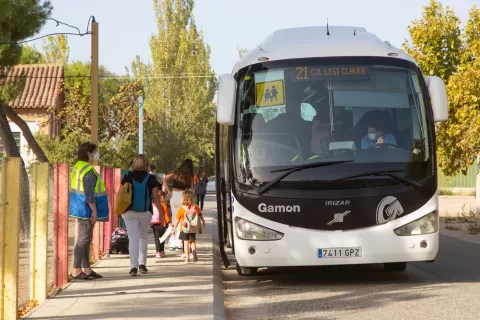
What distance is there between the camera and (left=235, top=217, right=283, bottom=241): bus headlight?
42.3 feet

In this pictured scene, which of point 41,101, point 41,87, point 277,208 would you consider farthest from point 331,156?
point 41,87

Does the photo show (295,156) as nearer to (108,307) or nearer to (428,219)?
(428,219)

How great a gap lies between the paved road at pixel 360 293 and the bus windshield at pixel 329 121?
1422mm

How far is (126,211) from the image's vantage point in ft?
46.3

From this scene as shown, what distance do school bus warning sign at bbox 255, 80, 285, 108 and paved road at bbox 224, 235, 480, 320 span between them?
2.40 metres

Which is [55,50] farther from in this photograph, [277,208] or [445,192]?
[277,208]

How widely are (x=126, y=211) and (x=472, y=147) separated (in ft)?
54.6

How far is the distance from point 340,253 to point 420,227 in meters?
1.07

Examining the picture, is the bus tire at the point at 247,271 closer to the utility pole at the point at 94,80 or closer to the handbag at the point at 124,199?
the handbag at the point at 124,199

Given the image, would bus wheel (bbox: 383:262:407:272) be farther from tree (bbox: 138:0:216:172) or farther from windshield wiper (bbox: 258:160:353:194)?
tree (bbox: 138:0:216:172)

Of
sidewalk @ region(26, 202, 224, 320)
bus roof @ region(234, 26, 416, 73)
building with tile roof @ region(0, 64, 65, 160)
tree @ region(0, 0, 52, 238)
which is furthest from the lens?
building with tile roof @ region(0, 64, 65, 160)

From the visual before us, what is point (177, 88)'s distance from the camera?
66.1 metres

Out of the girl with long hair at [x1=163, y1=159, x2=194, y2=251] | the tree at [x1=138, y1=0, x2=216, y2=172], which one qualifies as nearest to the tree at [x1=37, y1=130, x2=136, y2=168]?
the girl with long hair at [x1=163, y1=159, x2=194, y2=251]

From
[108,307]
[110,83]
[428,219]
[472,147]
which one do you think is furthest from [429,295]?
[110,83]
